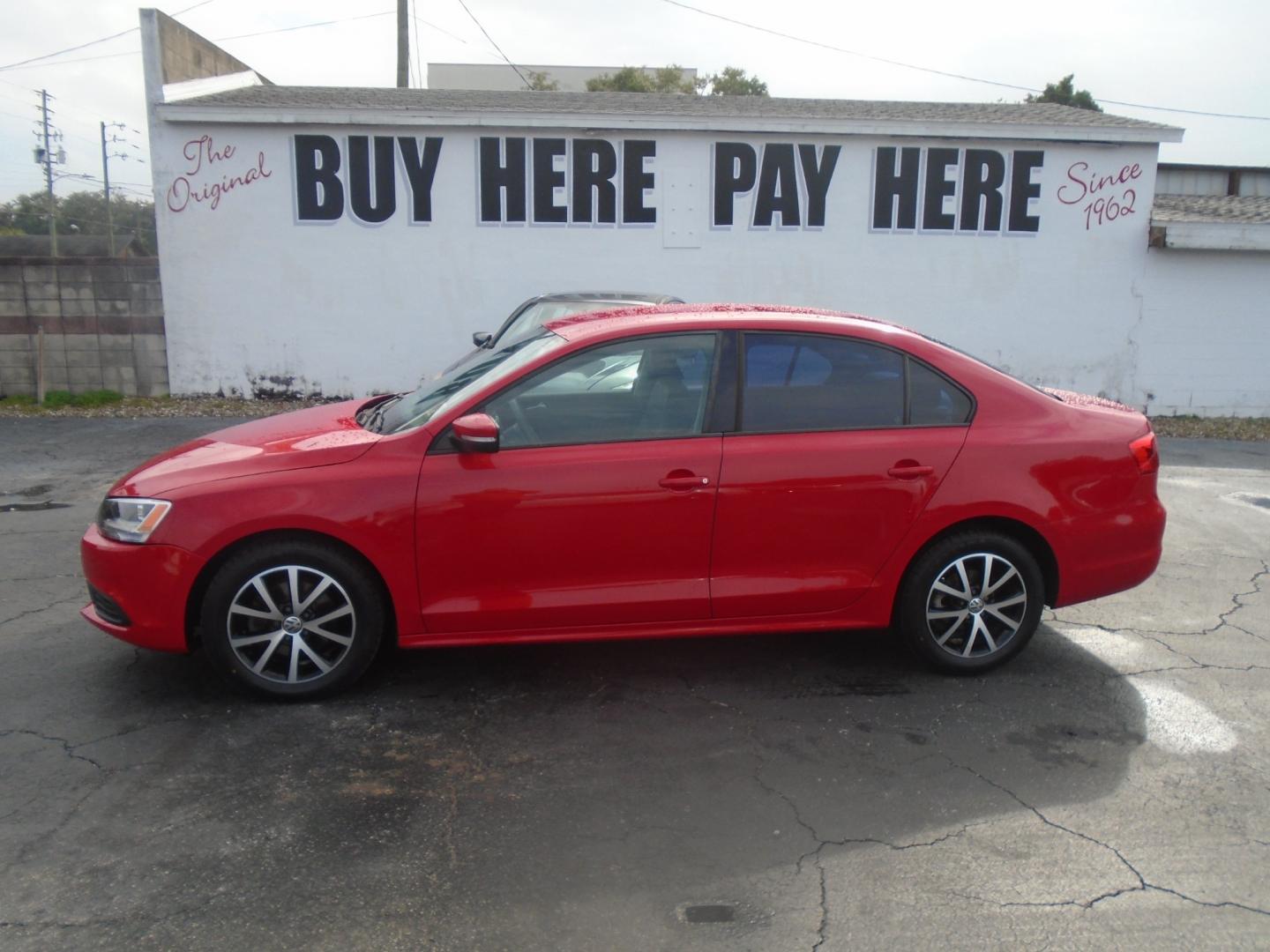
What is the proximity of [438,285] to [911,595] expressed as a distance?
9.53 m

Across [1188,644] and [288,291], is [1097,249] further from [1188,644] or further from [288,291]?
[288,291]

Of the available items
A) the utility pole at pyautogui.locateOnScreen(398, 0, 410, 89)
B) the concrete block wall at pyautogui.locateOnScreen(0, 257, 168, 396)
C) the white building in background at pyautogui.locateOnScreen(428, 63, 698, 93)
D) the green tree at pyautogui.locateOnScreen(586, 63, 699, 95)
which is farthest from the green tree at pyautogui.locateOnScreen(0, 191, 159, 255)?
the concrete block wall at pyautogui.locateOnScreen(0, 257, 168, 396)

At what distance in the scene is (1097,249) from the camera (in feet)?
42.8

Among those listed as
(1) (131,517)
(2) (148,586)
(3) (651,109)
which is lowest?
(2) (148,586)

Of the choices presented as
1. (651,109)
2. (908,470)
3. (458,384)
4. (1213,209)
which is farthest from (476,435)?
(1213,209)

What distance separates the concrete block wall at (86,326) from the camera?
12.5m

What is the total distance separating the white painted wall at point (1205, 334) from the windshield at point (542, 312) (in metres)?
7.55

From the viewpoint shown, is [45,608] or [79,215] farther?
[79,215]

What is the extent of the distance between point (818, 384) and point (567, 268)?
8896mm

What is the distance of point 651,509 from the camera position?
424cm

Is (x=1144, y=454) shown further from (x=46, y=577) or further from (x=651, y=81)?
(x=651, y=81)

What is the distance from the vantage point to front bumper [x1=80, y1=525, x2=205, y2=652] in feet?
13.4

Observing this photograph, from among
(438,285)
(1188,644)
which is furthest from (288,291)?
(1188,644)

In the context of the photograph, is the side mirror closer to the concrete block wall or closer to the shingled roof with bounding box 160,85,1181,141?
the shingled roof with bounding box 160,85,1181,141
